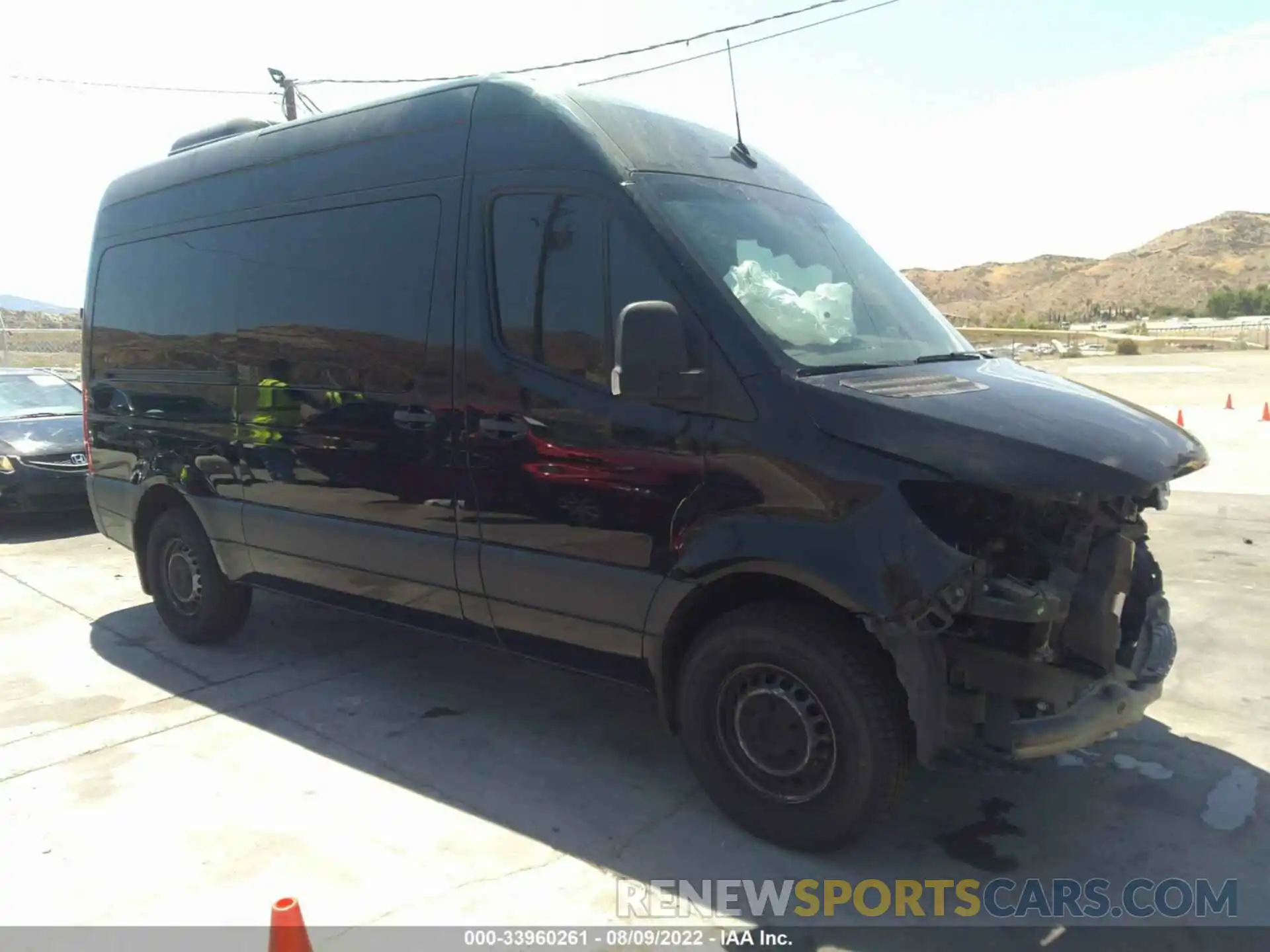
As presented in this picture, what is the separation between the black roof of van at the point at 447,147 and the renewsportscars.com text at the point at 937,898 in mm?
2621

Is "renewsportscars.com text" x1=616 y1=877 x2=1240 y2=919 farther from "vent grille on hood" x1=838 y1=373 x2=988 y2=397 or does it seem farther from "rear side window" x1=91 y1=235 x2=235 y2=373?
"rear side window" x1=91 y1=235 x2=235 y2=373

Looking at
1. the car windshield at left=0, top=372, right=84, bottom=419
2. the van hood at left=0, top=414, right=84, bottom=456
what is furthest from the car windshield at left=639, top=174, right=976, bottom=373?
the car windshield at left=0, top=372, right=84, bottom=419

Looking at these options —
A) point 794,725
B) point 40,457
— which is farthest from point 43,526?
point 794,725

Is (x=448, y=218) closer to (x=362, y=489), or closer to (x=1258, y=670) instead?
(x=362, y=489)

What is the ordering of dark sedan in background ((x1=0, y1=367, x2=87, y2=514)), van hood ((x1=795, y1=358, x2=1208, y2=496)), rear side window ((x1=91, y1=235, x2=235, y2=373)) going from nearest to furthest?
van hood ((x1=795, y1=358, x2=1208, y2=496)) → rear side window ((x1=91, y1=235, x2=235, y2=373)) → dark sedan in background ((x1=0, y1=367, x2=87, y2=514))

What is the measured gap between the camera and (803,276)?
12.6 ft

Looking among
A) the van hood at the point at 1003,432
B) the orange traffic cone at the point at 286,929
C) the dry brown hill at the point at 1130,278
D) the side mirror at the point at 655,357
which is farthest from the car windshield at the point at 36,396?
the dry brown hill at the point at 1130,278

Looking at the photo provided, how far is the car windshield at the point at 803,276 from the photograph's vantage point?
3.48m

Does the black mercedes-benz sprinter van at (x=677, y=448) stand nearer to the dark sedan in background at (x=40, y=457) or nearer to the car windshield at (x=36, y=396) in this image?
the dark sedan in background at (x=40, y=457)

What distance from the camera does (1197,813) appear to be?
3674 mm

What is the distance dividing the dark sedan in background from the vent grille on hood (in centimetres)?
816

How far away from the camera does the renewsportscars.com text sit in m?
3.10

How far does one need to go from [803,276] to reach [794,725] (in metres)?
1.75

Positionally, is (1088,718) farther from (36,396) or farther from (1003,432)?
(36,396)
